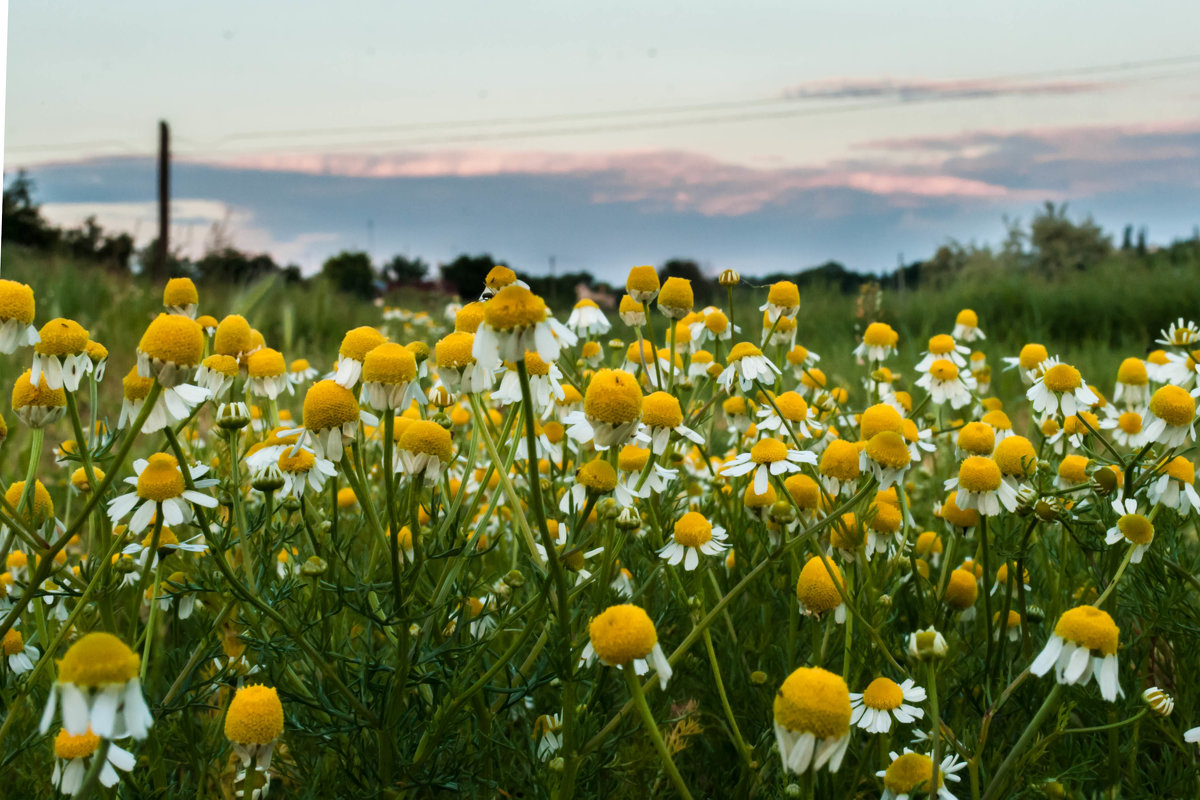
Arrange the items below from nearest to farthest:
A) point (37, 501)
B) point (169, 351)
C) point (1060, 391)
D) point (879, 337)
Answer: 1. point (169, 351)
2. point (37, 501)
3. point (1060, 391)
4. point (879, 337)

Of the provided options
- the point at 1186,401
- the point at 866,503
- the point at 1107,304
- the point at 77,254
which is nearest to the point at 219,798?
the point at 866,503

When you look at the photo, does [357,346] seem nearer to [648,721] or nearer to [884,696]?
[648,721]

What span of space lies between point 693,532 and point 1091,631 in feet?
1.75

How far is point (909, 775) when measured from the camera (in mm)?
1149

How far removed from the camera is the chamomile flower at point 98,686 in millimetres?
756

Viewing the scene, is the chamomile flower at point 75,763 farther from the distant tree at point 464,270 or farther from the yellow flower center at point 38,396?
the distant tree at point 464,270

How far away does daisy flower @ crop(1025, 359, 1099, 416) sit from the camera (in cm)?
177

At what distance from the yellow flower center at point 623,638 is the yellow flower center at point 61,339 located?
0.77 meters

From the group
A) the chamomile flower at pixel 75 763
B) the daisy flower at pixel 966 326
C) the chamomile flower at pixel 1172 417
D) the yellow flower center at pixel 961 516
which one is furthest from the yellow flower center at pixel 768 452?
the daisy flower at pixel 966 326

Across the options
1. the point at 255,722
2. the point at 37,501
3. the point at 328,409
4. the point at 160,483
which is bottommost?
the point at 255,722

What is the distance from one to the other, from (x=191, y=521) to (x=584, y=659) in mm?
549

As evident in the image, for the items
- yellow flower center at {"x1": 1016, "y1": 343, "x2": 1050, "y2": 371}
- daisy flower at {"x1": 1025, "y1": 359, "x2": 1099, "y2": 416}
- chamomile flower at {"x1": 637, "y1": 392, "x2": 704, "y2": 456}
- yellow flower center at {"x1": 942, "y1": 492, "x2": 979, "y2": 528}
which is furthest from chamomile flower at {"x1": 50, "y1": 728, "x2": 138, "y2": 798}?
yellow flower center at {"x1": 1016, "y1": 343, "x2": 1050, "y2": 371}

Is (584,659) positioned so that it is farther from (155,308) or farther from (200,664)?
(155,308)

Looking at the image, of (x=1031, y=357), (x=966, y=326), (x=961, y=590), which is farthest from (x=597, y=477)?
(x=966, y=326)
